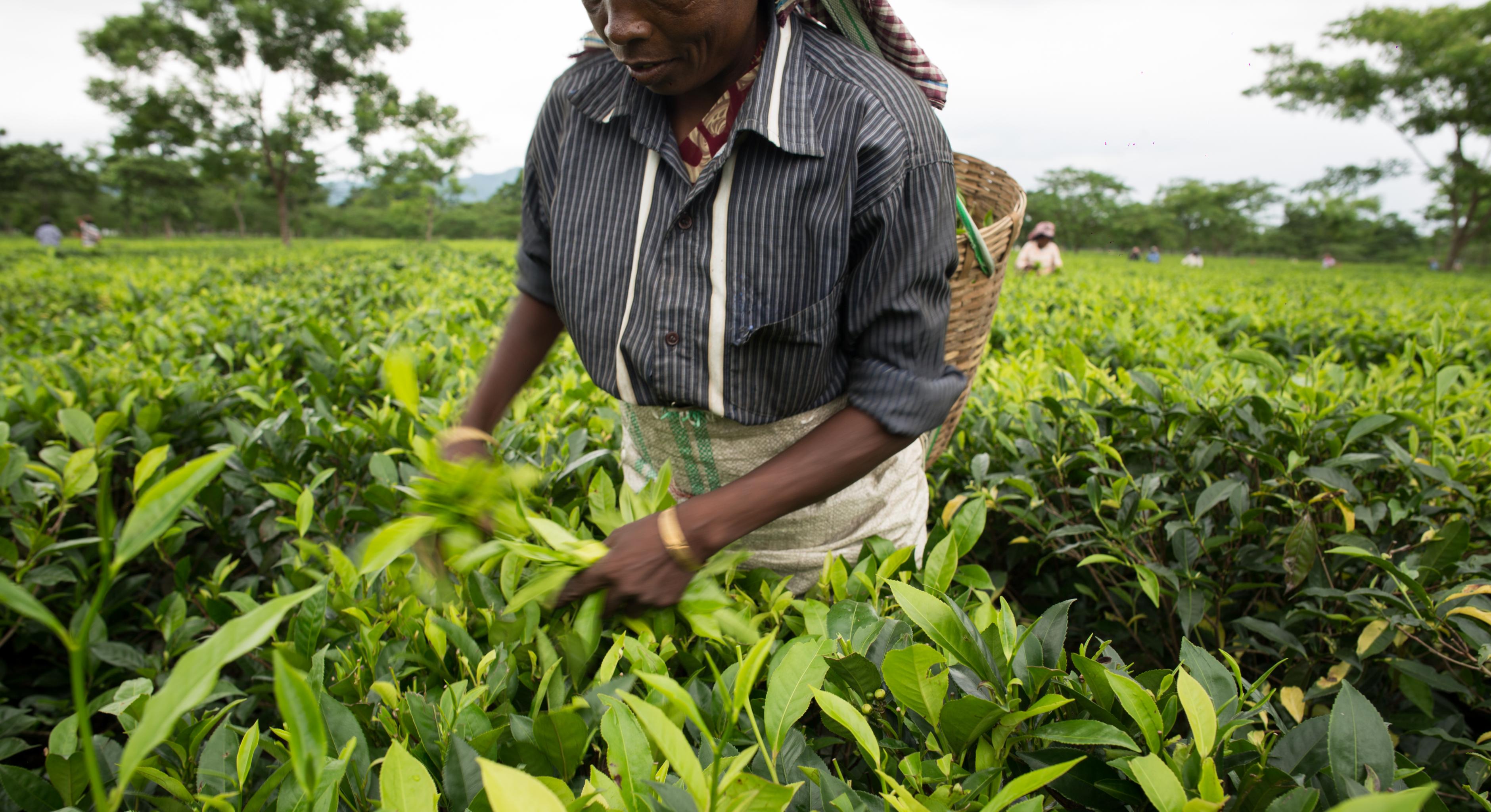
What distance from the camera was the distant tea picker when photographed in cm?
104

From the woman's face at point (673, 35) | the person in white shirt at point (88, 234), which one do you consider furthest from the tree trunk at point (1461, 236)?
the person in white shirt at point (88, 234)

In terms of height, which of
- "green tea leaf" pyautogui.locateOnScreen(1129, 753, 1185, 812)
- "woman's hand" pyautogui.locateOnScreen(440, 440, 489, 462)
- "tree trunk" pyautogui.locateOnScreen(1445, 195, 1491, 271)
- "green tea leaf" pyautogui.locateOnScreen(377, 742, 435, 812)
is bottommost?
"green tea leaf" pyautogui.locateOnScreen(377, 742, 435, 812)

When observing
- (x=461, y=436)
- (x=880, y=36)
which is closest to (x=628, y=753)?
(x=461, y=436)

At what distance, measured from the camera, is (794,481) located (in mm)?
1084

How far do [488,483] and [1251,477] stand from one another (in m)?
1.86

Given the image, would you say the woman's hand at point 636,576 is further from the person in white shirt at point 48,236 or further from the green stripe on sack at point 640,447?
the person in white shirt at point 48,236

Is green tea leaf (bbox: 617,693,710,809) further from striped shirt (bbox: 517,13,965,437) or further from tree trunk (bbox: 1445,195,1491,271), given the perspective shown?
tree trunk (bbox: 1445,195,1491,271)

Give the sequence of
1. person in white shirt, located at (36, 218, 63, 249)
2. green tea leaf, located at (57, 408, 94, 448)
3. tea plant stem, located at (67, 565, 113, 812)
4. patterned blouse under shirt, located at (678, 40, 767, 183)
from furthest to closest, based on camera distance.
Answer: person in white shirt, located at (36, 218, 63, 249) → green tea leaf, located at (57, 408, 94, 448) → patterned blouse under shirt, located at (678, 40, 767, 183) → tea plant stem, located at (67, 565, 113, 812)

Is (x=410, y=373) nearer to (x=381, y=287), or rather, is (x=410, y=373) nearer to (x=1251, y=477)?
(x=1251, y=477)

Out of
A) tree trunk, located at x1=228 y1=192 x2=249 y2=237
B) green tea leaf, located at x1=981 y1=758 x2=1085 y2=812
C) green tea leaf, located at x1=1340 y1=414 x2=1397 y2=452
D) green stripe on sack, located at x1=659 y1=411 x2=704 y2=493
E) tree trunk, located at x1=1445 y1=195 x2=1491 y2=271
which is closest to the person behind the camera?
green tea leaf, located at x1=981 y1=758 x2=1085 y2=812

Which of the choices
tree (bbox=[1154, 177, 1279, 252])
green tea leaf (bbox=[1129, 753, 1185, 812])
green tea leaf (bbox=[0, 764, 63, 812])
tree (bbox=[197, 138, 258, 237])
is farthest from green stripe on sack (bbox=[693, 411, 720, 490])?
tree (bbox=[1154, 177, 1279, 252])

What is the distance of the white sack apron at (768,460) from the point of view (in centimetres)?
131

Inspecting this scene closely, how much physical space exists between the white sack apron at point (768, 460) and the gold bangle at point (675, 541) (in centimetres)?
30

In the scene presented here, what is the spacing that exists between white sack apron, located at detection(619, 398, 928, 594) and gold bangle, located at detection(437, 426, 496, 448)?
9.6 inches
